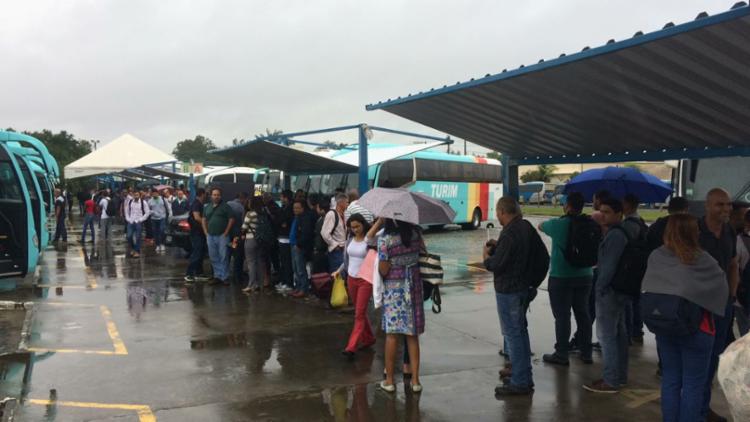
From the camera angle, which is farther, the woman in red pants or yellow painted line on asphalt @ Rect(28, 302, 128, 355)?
yellow painted line on asphalt @ Rect(28, 302, 128, 355)

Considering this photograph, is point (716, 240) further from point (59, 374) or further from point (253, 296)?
point (253, 296)

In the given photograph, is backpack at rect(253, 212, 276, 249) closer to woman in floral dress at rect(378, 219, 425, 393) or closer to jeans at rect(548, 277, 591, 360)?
woman in floral dress at rect(378, 219, 425, 393)

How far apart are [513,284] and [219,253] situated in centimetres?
667

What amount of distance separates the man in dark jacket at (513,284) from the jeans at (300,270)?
458 centimetres

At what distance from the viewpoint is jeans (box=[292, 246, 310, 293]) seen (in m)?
9.19

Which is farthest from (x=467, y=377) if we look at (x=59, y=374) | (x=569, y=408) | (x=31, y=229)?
(x=31, y=229)

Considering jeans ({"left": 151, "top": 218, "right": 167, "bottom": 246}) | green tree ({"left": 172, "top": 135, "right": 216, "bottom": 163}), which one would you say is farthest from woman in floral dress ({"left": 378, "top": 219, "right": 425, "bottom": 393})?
green tree ({"left": 172, "top": 135, "right": 216, "bottom": 163})

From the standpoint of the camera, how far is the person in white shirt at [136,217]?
14922 mm

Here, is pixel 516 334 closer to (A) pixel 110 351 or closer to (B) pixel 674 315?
(B) pixel 674 315

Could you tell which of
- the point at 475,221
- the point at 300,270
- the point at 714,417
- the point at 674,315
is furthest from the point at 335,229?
the point at 475,221

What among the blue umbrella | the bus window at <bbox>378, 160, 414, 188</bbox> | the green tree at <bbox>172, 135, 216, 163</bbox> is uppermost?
the green tree at <bbox>172, 135, 216, 163</bbox>

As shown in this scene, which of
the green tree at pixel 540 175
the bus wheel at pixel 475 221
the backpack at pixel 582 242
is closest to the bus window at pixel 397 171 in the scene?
the bus wheel at pixel 475 221

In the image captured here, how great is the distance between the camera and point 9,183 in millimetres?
9781

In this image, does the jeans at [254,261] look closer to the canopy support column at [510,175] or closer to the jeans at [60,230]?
the canopy support column at [510,175]
